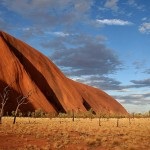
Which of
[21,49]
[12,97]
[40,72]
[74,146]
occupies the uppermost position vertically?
[21,49]

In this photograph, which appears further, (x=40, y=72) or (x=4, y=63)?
(x=40, y=72)

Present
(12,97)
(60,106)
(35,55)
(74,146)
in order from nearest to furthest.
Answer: (74,146) < (12,97) < (60,106) < (35,55)

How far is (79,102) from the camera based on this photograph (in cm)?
10044

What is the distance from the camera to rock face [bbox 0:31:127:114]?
74.0 m

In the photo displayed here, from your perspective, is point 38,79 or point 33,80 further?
point 38,79

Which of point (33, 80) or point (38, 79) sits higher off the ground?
point (38, 79)

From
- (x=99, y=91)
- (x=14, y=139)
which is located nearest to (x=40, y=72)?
(x=99, y=91)

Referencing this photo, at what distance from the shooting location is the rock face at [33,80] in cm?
7400

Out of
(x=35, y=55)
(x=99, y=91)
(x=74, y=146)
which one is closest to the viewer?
(x=74, y=146)

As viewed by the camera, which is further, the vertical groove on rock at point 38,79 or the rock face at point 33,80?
the vertical groove on rock at point 38,79

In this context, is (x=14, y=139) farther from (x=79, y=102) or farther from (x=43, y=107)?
(x=79, y=102)

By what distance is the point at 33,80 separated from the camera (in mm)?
84062

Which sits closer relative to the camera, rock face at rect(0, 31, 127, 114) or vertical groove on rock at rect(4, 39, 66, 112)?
rock face at rect(0, 31, 127, 114)

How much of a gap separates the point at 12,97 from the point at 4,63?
13.0 metres
